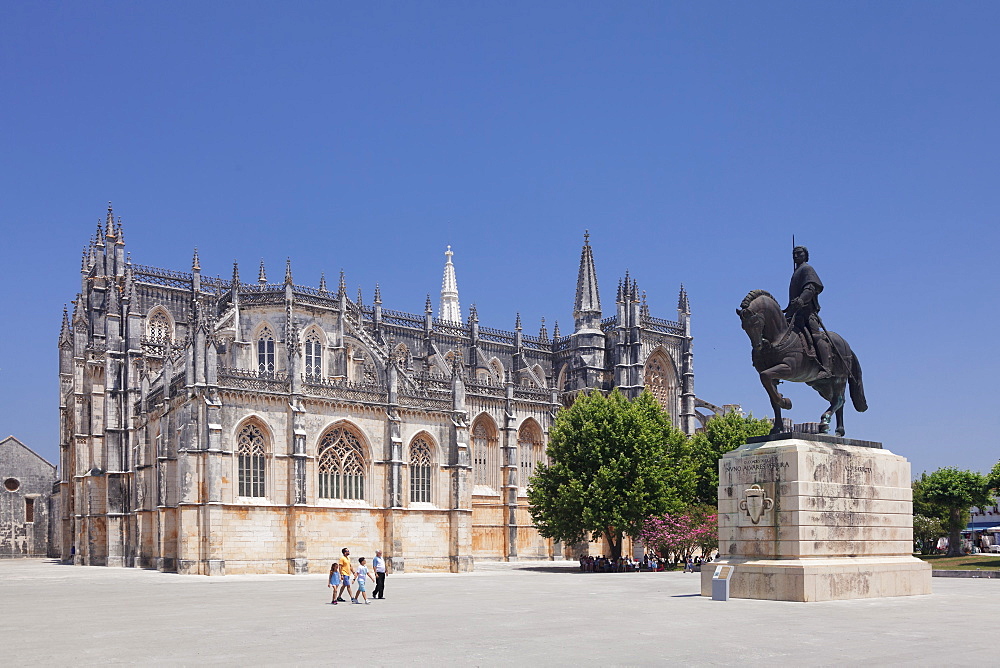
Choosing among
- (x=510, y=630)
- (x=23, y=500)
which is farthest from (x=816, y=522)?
(x=23, y=500)

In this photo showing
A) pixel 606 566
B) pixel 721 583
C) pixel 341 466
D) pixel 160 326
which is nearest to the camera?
pixel 721 583

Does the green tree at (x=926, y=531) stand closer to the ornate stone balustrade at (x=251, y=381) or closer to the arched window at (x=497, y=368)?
the arched window at (x=497, y=368)

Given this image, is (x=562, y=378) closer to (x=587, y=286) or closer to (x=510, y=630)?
(x=587, y=286)

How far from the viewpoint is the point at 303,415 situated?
43906 mm

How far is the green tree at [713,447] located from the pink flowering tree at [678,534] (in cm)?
432

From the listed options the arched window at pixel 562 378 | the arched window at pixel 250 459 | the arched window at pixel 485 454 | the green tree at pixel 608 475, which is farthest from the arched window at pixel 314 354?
the arched window at pixel 562 378

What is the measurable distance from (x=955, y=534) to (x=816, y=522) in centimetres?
4111

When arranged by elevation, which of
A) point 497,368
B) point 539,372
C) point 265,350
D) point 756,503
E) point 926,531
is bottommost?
point 926,531

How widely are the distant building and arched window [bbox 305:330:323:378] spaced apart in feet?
106

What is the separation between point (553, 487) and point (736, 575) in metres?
29.6

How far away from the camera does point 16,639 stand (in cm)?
1526

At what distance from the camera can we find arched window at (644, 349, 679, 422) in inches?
2847

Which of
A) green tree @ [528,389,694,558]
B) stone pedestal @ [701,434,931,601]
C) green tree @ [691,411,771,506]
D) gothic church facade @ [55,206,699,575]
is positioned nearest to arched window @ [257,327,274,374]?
gothic church facade @ [55,206,699,575]

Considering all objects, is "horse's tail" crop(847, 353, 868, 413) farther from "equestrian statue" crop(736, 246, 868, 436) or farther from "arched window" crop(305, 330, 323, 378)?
"arched window" crop(305, 330, 323, 378)
